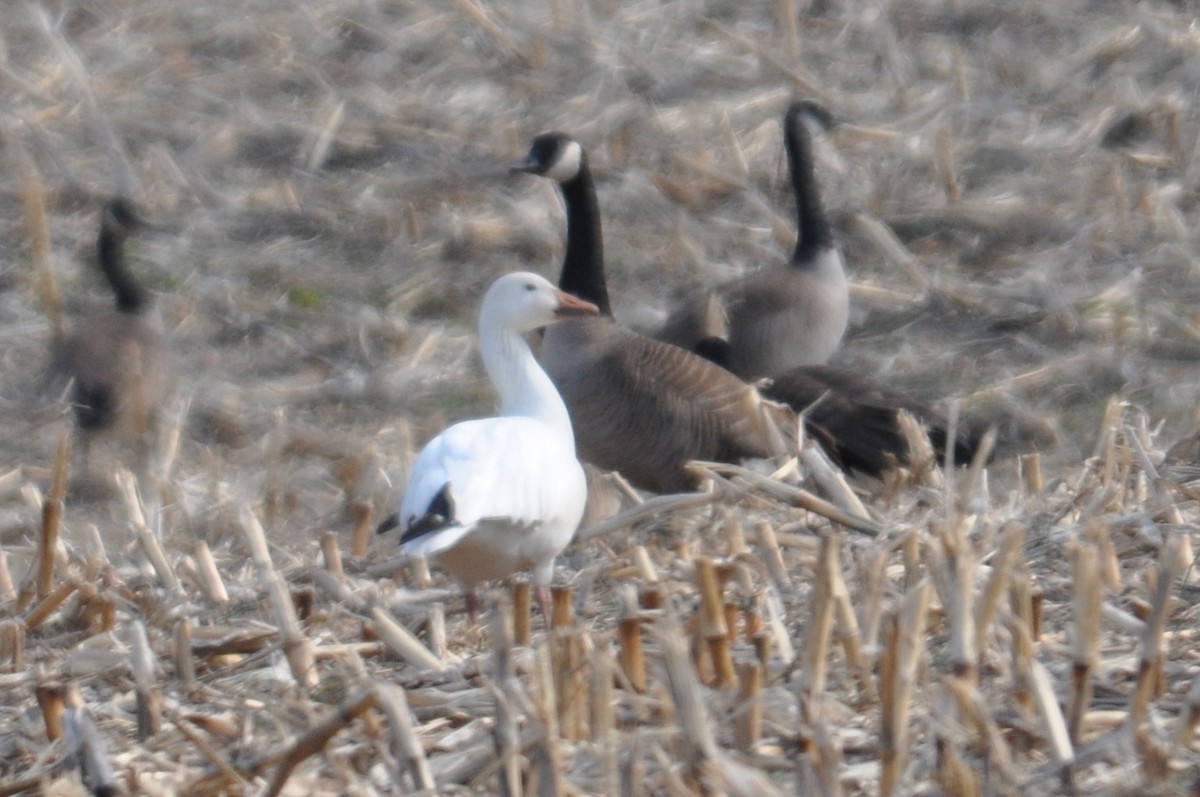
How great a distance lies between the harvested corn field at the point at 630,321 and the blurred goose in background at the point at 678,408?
221 mm

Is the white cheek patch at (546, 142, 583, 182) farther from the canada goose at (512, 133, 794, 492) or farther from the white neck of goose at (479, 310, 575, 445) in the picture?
the white neck of goose at (479, 310, 575, 445)

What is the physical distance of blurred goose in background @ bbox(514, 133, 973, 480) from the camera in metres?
6.27

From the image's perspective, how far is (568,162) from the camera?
7.34 m

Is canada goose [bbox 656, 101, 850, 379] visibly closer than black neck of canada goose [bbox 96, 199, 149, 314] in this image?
Yes

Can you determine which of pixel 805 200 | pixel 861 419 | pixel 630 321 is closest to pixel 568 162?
pixel 630 321

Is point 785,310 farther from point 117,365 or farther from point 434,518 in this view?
point 434,518

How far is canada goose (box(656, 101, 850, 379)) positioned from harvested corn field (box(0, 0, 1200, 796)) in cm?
31

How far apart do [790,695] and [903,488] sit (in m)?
2.02

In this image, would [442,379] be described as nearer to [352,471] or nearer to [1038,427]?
[352,471]

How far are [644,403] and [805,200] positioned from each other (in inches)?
61.4

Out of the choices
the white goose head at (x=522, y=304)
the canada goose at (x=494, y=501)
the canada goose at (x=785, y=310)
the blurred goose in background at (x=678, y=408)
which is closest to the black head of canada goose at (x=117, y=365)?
the blurred goose in background at (x=678, y=408)

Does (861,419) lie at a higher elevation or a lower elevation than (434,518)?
lower

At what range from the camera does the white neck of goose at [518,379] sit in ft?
16.4

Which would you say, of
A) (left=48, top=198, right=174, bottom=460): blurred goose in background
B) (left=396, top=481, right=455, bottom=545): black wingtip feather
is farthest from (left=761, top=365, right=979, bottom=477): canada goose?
(left=48, top=198, right=174, bottom=460): blurred goose in background
